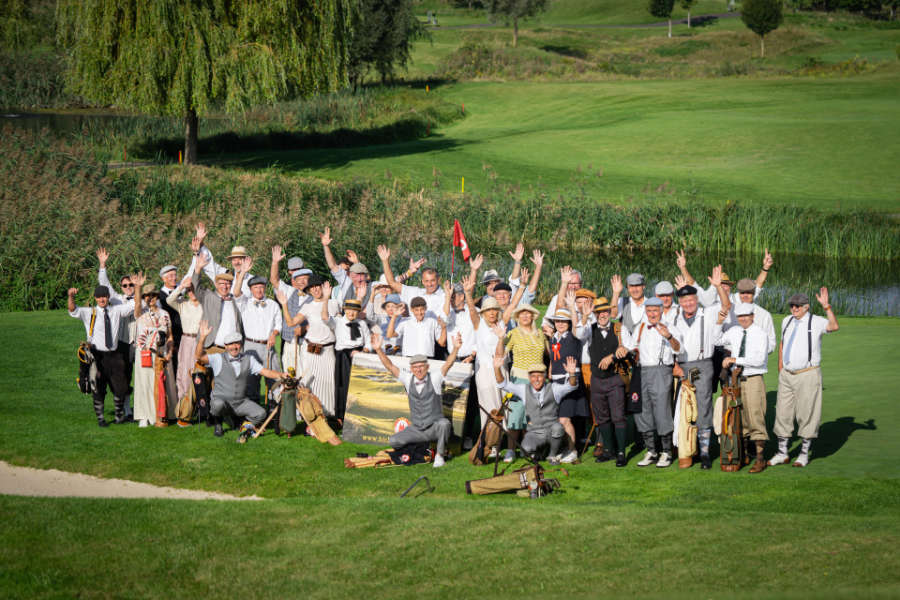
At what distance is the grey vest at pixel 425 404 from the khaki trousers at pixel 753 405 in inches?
152

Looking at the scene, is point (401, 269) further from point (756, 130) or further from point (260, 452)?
point (756, 130)

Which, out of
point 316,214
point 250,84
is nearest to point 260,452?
point 316,214

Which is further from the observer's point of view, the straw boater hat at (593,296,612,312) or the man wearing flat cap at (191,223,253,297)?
the man wearing flat cap at (191,223,253,297)

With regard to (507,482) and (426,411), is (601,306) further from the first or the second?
(507,482)

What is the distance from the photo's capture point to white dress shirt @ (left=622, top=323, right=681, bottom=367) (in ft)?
39.6

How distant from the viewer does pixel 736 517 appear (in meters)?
9.58

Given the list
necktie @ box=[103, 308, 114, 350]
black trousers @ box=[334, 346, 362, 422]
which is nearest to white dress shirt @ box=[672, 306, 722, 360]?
black trousers @ box=[334, 346, 362, 422]

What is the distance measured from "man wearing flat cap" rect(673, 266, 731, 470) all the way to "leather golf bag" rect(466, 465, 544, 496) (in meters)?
2.29

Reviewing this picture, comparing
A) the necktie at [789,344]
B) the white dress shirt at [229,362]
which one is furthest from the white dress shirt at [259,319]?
the necktie at [789,344]

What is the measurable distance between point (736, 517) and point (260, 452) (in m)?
6.33

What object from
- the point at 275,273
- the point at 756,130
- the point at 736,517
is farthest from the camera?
the point at 756,130

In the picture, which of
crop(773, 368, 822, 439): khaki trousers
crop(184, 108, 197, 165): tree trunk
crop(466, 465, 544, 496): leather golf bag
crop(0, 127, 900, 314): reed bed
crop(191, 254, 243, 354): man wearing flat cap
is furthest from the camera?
crop(184, 108, 197, 165): tree trunk

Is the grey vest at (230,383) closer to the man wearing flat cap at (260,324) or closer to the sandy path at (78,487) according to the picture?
the man wearing flat cap at (260,324)

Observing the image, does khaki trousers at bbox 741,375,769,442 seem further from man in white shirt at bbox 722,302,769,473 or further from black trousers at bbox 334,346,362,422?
black trousers at bbox 334,346,362,422
